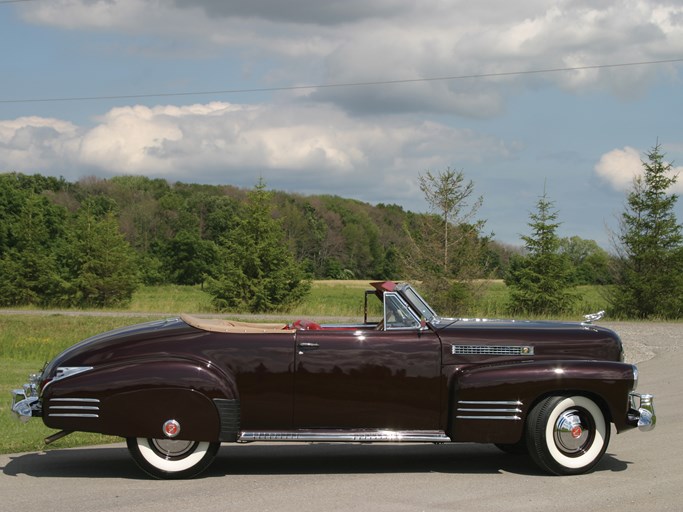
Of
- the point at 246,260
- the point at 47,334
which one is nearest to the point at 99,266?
the point at 246,260

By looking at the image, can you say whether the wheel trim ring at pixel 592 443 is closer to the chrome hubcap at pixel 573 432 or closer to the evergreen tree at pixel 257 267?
the chrome hubcap at pixel 573 432

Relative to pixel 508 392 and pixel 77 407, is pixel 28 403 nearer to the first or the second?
pixel 77 407

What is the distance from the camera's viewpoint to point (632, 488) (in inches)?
251

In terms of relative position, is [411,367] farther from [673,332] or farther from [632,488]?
[673,332]

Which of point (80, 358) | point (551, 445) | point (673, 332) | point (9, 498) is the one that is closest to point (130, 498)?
point (9, 498)

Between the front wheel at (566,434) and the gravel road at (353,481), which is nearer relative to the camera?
the gravel road at (353,481)

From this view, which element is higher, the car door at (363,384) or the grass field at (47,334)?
the car door at (363,384)

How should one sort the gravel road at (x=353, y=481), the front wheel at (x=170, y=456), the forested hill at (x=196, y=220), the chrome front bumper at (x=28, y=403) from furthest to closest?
the forested hill at (x=196, y=220) < the chrome front bumper at (x=28, y=403) < the front wheel at (x=170, y=456) < the gravel road at (x=353, y=481)

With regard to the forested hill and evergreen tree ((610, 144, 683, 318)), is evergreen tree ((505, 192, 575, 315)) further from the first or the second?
the forested hill

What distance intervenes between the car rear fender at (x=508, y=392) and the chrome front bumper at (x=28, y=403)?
10.5 ft

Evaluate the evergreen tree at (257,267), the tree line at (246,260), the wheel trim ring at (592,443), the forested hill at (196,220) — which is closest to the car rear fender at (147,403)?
the wheel trim ring at (592,443)

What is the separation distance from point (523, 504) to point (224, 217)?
252ft

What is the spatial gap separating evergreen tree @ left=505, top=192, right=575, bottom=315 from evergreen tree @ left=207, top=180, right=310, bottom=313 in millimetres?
8326

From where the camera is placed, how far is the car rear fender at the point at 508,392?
6738 mm
